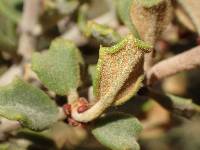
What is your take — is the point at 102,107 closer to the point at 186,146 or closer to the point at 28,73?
the point at 28,73

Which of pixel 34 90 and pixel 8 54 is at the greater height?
pixel 34 90

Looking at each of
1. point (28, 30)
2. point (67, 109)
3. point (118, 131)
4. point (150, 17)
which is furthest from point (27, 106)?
point (28, 30)

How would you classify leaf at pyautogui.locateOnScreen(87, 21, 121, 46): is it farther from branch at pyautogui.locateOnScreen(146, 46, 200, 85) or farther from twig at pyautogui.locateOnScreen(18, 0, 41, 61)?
twig at pyautogui.locateOnScreen(18, 0, 41, 61)

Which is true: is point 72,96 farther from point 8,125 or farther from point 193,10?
point 193,10

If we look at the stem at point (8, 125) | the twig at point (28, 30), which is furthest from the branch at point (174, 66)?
the twig at point (28, 30)

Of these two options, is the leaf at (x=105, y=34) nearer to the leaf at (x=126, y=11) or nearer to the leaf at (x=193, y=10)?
the leaf at (x=126, y=11)

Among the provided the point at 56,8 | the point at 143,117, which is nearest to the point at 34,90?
the point at 56,8
